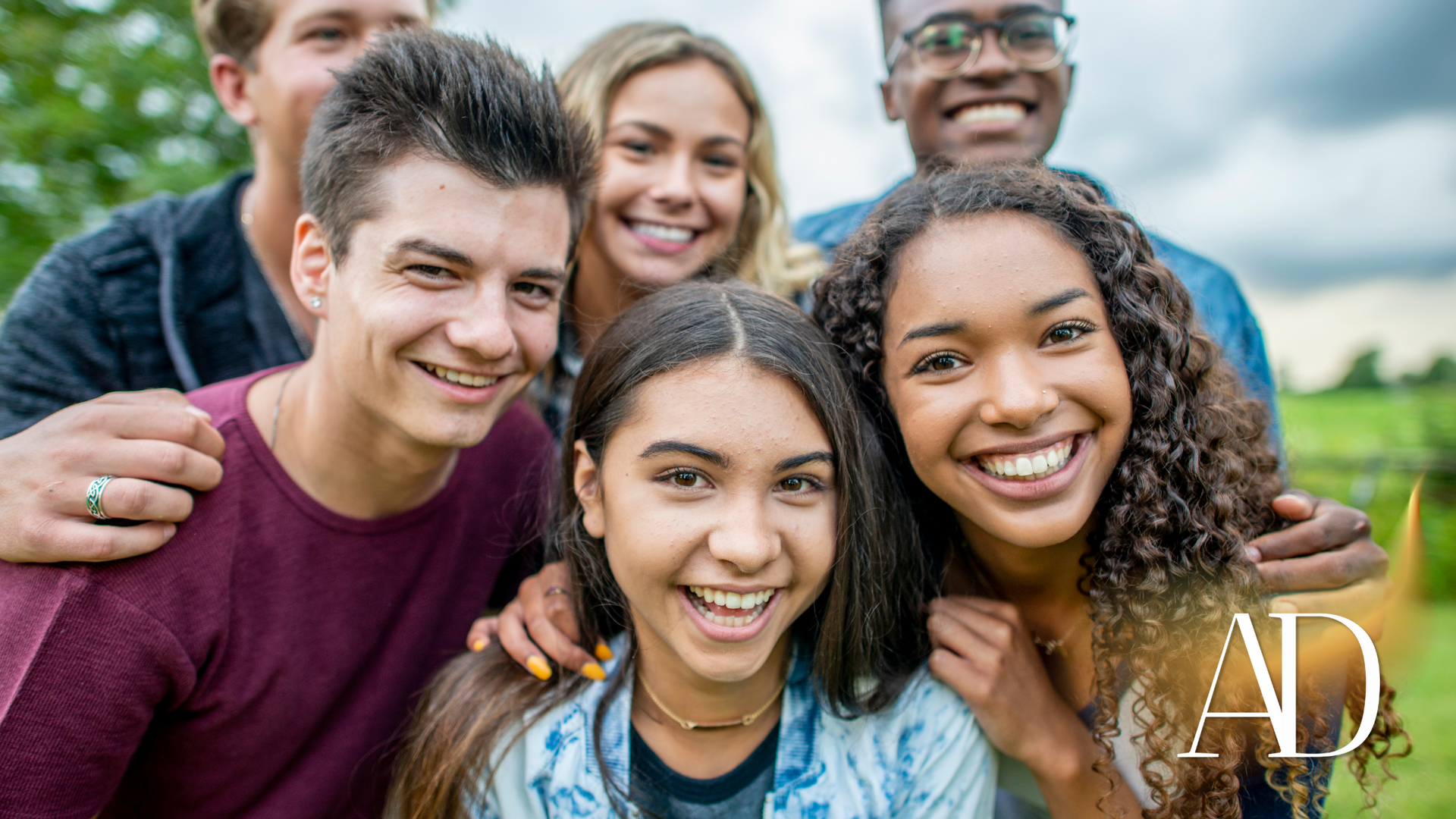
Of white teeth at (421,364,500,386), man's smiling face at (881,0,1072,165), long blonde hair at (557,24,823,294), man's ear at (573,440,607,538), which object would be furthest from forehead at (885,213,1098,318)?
man's smiling face at (881,0,1072,165)

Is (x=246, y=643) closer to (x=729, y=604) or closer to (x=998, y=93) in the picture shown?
(x=729, y=604)

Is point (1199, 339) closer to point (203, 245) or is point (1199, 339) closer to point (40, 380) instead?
point (203, 245)

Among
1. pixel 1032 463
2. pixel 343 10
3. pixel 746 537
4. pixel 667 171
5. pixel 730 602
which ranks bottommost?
pixel 730 602

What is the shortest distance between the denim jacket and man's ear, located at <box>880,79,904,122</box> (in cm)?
255

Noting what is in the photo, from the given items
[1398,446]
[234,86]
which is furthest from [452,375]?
A: [1398,446]

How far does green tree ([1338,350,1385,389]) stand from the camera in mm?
5066

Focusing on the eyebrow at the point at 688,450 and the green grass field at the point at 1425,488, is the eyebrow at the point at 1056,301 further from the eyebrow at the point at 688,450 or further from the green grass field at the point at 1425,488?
the green grass field at the point at 1425,488

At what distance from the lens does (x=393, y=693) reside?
2498 mm

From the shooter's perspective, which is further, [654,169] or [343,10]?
[654,169]

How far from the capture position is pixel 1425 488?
4.24 meters

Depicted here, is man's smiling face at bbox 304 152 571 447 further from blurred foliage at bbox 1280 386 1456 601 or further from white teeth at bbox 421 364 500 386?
blurred foliage at bbox 1280 386 1456 601

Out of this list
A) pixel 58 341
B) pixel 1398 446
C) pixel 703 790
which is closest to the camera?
pixel 703 790

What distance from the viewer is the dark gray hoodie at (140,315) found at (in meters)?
2.88

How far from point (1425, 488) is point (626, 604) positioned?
14.1ft
